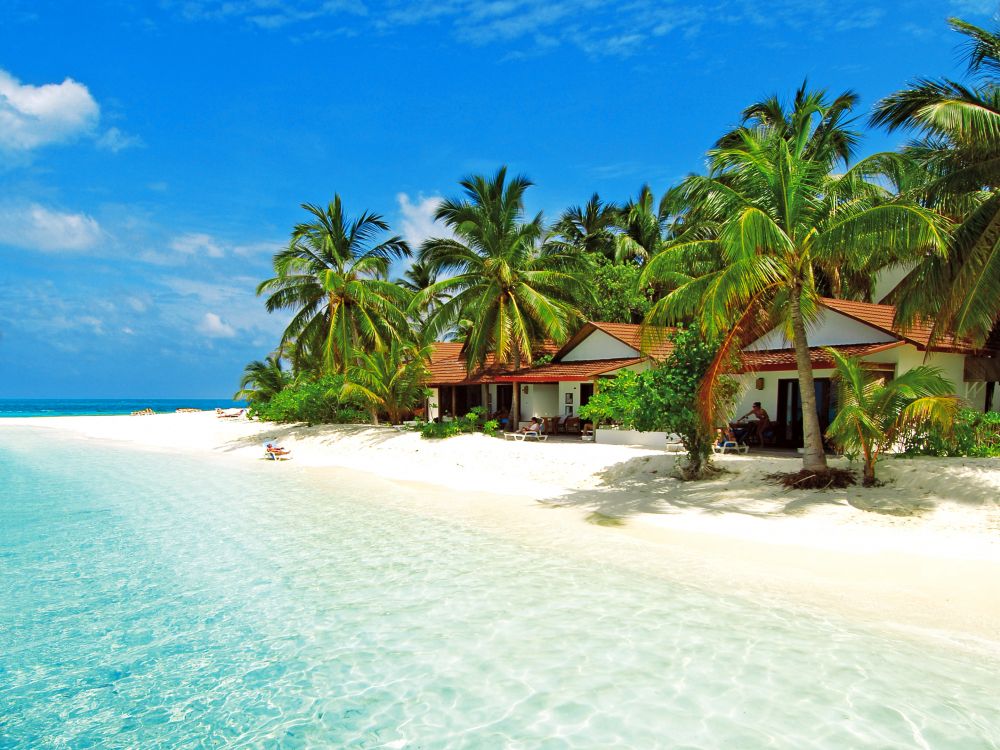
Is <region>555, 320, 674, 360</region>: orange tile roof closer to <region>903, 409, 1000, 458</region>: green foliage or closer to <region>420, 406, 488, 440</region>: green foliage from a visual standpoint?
<region>420, 406, 488, 440</region>: green foliage

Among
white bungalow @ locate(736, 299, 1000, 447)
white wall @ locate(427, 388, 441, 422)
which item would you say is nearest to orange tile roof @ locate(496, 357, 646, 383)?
white bungalow @ locate(736, 299, 1000, 447)

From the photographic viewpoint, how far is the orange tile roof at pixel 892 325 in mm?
14977

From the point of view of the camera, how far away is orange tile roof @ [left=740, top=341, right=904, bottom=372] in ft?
49.2

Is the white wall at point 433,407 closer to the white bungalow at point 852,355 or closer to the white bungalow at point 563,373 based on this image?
the white bungalow at point 563,373

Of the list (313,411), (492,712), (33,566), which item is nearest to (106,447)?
(313,411)

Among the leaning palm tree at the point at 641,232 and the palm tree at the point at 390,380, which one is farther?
the leaning palm tree at the point at 641,232

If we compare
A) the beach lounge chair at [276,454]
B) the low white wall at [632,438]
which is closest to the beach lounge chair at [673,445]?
the low white wall at [632,438]

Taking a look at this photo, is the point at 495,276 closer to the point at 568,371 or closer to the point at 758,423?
the point at 568,371

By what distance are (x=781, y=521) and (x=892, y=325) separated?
21.1 ft

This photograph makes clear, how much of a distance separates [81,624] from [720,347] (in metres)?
11.3

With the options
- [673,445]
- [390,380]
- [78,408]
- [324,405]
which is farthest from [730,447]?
[78,408]

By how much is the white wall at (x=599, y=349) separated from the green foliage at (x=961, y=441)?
10.2 metres

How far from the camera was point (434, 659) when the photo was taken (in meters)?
6.15

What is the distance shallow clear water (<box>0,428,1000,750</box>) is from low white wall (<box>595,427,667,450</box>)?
8.36m
